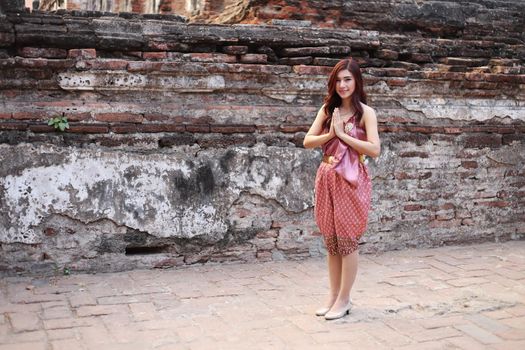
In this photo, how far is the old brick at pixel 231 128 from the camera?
5184mm

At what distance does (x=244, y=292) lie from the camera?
452cm

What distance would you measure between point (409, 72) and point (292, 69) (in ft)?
3.74

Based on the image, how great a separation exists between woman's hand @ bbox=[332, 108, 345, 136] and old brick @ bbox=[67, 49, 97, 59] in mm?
1968

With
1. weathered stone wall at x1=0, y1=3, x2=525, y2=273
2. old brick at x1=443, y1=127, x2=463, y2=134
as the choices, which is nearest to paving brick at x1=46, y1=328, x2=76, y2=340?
weathered stone wall at x1=0, y1=3, x2=525, y2=273

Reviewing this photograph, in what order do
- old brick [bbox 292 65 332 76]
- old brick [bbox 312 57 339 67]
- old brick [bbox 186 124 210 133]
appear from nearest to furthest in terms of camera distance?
1. old brick [bbox 186 124 210 133]
2. old brick [bbox 292 65 332 76]
3. old brick [bbox 312 57 339 67]

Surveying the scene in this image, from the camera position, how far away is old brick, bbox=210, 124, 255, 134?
518 centimetres

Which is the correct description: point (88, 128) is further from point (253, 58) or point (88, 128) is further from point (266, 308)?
point (266, 308)

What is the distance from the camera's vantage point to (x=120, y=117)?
492cm

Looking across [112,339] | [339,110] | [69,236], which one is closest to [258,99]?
[339,110]

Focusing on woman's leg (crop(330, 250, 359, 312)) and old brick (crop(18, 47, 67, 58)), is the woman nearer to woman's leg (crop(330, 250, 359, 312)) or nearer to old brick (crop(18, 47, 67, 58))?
woman's leg (crop(330, 250, 359, 312))

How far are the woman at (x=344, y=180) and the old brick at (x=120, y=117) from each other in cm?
159

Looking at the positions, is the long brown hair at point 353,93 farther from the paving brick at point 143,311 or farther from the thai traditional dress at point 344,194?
the paving brick at point 143,311

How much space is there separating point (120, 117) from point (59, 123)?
45 cm

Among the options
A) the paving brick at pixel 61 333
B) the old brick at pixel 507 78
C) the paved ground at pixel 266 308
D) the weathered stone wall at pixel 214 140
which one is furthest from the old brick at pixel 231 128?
the old brick at pixel 507 78
